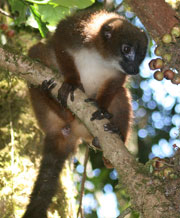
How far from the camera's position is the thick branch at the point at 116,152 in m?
2.44

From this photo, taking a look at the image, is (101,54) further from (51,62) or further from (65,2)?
(65,2)

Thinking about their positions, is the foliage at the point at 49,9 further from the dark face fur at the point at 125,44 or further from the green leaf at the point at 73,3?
the dark face fur at the point at 125,44

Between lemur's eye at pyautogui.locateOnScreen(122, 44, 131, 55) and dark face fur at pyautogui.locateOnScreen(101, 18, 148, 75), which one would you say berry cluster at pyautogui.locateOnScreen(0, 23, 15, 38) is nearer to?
dark face fur at pyautogui.locateOnScreen(101, 18, 148, 75)

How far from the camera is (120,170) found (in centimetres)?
269

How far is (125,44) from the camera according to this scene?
14.7ft

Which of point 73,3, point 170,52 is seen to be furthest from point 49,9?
point 170,52

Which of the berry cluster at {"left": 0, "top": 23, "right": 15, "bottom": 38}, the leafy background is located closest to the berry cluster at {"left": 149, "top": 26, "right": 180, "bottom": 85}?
the leafy background

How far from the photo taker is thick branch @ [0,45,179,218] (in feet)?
8.02

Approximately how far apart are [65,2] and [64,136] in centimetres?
177

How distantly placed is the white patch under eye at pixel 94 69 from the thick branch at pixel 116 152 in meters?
1.05

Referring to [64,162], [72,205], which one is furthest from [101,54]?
[72,205]

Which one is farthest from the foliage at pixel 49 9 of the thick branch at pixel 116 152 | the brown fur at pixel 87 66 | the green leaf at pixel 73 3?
the thick branch at pixel 116 152

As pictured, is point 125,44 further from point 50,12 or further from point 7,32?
point 7,32

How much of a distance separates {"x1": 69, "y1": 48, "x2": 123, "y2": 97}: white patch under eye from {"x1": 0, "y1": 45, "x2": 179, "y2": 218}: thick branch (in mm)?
1053
